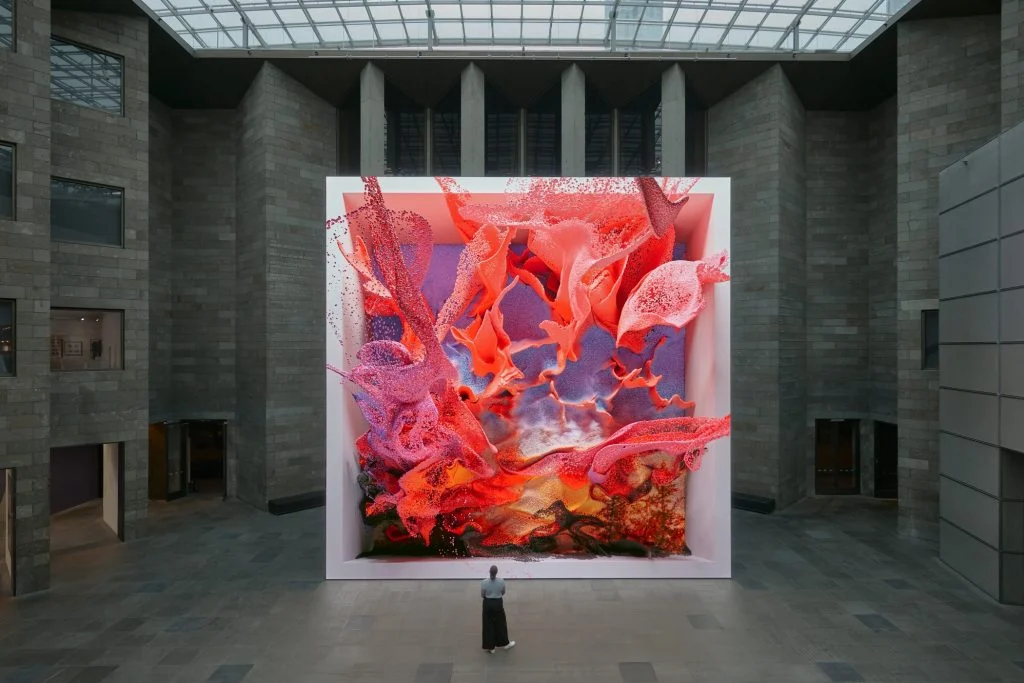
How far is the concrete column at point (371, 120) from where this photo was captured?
47.9ft

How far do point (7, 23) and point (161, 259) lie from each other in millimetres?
6819

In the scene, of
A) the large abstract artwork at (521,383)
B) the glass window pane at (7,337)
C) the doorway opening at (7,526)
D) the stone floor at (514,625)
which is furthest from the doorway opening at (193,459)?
the large abstract artwork at (521,383)

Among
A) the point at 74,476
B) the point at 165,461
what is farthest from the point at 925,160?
the point at 74,476

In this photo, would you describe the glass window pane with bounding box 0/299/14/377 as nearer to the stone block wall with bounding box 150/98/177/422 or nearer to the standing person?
the stone block wall with bounding box 150/98/177/422

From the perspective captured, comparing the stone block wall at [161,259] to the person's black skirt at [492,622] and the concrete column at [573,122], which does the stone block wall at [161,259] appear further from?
the person's black skirt at [492,622]

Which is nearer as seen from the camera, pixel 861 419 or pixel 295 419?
pixel 295 419

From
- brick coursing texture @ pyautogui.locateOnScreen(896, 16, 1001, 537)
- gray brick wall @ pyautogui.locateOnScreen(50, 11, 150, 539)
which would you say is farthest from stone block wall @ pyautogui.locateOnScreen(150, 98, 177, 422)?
brick coursing texture @ pyautogui.locateOnScreen(896, 16, 1001, 537)

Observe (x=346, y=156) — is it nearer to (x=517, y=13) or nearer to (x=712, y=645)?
(x=517, y=13)

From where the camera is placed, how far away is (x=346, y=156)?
645 inches

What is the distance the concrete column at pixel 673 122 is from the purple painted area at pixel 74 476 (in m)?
16.6

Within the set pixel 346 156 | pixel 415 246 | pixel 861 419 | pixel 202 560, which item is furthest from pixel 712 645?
pixel 346 156

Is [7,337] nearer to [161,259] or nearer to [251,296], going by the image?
[251,296]

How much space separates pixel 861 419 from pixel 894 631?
9073mm

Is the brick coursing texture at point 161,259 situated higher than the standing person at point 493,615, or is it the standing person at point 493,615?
the brick coursing texture at point 161,259
